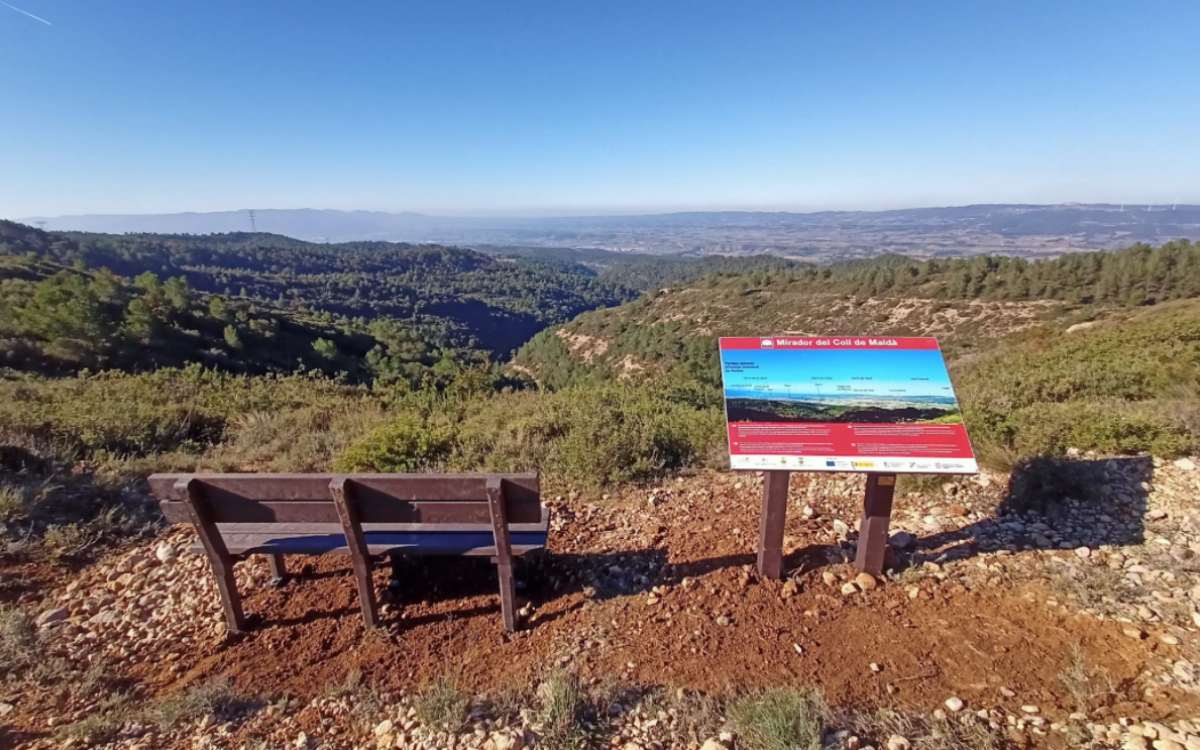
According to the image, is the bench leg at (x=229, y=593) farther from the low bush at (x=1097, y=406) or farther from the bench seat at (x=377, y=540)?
the low bush at (x=1097, y=406)

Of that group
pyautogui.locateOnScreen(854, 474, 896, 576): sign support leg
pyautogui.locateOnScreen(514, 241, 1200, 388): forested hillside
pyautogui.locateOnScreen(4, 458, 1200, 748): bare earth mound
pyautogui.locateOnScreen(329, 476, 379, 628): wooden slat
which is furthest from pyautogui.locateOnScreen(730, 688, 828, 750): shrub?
pyautogui.locateOnScreen(514, 241, 1200, 388): forested hillside

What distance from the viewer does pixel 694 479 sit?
4.78 meters

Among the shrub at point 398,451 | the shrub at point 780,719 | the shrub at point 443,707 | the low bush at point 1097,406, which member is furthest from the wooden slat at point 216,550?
the low bush at point 1097,406

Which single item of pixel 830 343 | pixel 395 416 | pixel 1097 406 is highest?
pixel 830 343

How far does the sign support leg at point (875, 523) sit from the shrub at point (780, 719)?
1166 millimetres

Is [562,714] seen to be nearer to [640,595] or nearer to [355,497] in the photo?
[640,595]

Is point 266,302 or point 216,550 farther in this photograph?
point 266,302

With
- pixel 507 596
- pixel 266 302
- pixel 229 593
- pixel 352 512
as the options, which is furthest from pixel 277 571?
pixel 266 302

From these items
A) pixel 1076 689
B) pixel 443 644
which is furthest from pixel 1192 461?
pixel 443 644

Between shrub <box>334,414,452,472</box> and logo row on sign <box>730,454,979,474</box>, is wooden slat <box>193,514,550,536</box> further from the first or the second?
shrub <box>334,414,452,472</box>

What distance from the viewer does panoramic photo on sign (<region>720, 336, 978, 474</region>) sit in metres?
2.80

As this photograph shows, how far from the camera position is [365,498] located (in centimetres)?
284

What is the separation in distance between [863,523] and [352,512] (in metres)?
2.93

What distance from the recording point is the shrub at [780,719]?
2.05m
